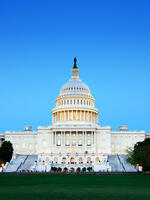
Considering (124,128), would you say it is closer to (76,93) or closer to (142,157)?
(76,93)

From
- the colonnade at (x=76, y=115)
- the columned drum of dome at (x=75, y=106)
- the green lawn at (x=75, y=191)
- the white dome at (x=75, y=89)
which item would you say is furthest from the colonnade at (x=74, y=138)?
the green lawn at (x=75, y=191)

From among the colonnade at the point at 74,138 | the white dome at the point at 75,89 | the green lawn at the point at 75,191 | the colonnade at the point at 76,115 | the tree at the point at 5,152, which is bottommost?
the green lawn at the point at 75,191

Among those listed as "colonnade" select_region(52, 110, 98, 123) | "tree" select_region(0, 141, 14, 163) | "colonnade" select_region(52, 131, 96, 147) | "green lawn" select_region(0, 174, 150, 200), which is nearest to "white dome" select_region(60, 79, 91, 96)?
"colonnade" select_region(52, 110, 98, 123)

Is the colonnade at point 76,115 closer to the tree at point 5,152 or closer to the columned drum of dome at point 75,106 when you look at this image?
the columned drum of dome at point 75,106

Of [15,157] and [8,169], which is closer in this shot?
[8,169]

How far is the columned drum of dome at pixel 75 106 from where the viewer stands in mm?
144000

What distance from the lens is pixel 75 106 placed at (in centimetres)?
14412

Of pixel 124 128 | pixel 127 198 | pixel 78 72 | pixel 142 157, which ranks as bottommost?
pixel 127 198

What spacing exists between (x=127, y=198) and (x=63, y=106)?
4819 inches

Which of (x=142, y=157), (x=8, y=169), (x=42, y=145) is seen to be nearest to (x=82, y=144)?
(x=42, y=145)

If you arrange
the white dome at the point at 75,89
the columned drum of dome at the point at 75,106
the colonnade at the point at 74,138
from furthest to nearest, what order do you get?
the white dome at the point at 75,89 < the columned drum of dome at the point at 75,106 < the colonnade at the point at 74,138

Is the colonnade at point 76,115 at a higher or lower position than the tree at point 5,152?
higher

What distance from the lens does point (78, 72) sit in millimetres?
165000

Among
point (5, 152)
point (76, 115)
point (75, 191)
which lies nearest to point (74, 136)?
point (76, 115)
